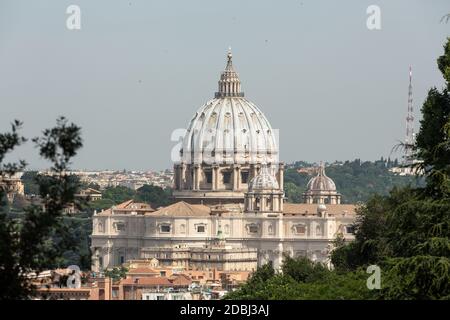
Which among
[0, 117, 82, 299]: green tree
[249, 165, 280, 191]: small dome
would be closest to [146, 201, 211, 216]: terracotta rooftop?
[249, 165, 280, 191]: small dome

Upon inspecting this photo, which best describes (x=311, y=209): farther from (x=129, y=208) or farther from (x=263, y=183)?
→ (x=129, y=208)

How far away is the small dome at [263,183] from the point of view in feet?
620

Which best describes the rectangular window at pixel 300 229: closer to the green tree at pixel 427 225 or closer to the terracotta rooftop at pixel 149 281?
the terracotta rooftop at pixel 149 281

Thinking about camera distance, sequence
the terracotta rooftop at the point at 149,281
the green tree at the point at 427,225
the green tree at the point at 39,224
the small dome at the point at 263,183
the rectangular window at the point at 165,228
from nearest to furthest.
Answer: the green tree at the point at 39,224 → the green tree at the point at 427,225 → the terracotta rooftop at the point at 149,281 → the rectangular window at the point at 165,228 → the small dome at the point at 263,183

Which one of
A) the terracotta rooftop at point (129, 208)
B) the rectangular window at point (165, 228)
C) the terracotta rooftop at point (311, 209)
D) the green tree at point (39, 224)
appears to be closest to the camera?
the green tree at point (39, 224)

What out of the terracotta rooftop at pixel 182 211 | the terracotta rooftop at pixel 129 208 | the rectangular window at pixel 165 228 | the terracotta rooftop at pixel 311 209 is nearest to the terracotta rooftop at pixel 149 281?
the terracotta rooftop at pixel 182 211

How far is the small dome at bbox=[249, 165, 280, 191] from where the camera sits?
189125 millimetres

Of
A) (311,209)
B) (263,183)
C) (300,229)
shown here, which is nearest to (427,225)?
(300,229)

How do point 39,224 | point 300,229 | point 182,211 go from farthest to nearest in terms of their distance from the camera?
1. point 182,211
2. point 300,229
3. point 39,224

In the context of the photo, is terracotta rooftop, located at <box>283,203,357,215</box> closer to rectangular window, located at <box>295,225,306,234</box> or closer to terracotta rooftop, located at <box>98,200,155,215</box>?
rectangular window, located at <box>295,225,306,234</box>

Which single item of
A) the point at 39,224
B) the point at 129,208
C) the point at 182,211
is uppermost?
the point at 129,208

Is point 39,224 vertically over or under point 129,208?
under

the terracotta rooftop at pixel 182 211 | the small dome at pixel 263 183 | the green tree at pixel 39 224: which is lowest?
the green tree at pixel 39 224

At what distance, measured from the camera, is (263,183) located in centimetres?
18925
